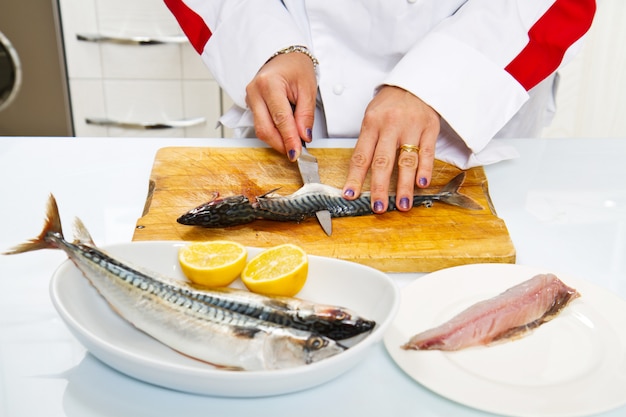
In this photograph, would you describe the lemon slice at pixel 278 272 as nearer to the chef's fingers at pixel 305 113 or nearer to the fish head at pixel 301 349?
the fish head at pixel 301 349

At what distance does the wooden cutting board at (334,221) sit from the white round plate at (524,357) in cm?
12

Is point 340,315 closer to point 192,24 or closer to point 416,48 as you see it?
point 416,48

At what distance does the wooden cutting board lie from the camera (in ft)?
4.12

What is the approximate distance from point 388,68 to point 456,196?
506 millimetres

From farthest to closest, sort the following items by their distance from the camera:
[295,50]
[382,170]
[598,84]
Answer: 1. [598,84]
2. [295,50]
3. [382,170]

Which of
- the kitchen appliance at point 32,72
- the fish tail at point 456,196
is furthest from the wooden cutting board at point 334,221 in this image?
the kitchen appliance at point 32,72

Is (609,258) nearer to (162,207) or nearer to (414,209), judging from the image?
(414,209)

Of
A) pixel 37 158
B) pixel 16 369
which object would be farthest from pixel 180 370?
pixel 37 158

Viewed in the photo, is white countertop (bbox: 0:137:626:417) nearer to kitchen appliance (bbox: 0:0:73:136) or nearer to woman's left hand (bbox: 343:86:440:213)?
woman's left hand (bbox: 343:86:440:213)

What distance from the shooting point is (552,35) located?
5.39ft

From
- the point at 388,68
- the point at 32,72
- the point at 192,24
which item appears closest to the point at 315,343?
the point at 388,68

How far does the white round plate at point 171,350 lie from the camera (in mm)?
810

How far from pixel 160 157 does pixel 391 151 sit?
54 centimetres

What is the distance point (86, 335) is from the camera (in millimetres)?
836
